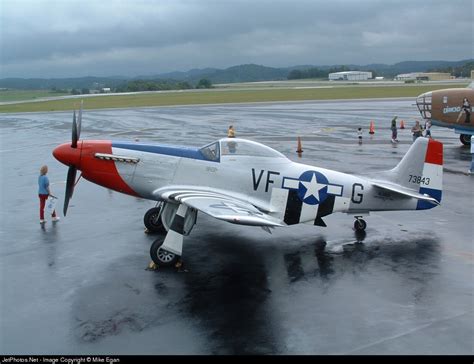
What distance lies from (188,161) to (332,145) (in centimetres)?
1793

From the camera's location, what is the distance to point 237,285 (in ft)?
31.7

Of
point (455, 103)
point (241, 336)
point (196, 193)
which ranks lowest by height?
point (241, 336)

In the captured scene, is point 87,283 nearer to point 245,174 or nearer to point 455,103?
point 245,174

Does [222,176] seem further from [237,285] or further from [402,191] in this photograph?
[402,191]

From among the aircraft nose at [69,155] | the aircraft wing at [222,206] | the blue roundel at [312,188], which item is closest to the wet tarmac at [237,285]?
the blue roundel at [312,188]

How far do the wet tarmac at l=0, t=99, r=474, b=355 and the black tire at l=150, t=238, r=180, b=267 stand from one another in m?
0.28

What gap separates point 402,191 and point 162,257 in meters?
6.01

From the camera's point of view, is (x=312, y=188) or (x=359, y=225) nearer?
(x=312, y=188)

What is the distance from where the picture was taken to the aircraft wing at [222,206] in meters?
9.14

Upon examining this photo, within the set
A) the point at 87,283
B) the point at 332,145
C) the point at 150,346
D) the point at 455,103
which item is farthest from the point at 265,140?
the point at 150,346

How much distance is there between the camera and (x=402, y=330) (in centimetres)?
770

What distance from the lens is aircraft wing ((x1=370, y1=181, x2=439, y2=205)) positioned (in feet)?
40.2

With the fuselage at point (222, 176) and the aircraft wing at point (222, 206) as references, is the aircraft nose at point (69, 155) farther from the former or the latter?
the aircraft wing at point (222, 206)

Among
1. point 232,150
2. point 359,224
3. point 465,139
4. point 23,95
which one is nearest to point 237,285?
point 232,150
